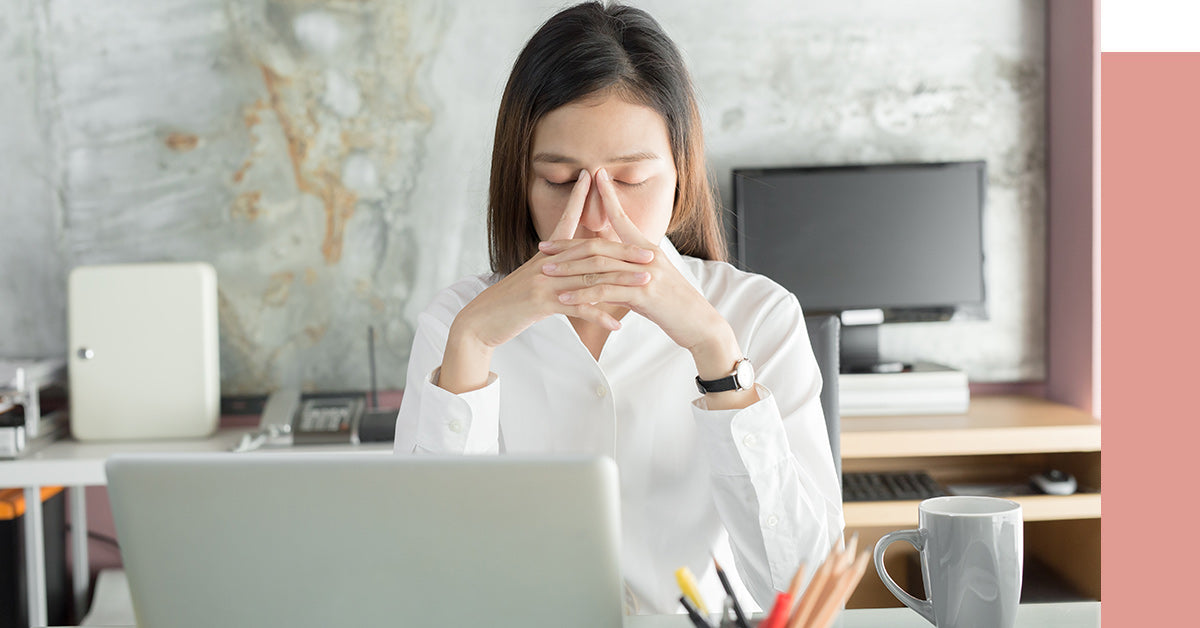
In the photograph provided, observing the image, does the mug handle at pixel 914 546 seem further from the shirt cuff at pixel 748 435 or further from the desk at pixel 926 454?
the desk at pixel 926 454

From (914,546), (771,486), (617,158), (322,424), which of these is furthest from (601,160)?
(322,424)

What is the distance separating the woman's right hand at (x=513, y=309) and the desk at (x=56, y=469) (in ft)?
3.56

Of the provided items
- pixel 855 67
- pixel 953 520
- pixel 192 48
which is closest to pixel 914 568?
pixel 855 67

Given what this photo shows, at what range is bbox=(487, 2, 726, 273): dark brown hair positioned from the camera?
1172mm

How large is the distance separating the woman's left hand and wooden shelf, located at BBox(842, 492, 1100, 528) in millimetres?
1365

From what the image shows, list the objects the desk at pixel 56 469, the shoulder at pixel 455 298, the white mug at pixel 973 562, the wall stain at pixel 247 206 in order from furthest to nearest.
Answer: the wall stain at pixel 247 206
the desk at pixel 56 469
the shoulder at pixel 455 298
the white mug at pixel 973 562

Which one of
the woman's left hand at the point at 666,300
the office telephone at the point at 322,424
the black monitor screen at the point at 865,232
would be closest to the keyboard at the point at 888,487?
the black monitor screen at the point at 865,232

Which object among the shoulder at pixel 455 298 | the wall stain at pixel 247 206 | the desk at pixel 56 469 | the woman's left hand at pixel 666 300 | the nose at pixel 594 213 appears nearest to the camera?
the woman's left hand at pixel 666 300

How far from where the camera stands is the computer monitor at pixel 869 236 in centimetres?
261

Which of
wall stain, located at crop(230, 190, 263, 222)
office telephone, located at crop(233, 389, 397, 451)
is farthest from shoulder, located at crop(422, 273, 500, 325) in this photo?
wall stain, located at crop(230, 190, 263, 222)

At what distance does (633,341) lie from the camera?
1284mm

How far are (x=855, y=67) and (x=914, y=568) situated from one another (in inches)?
57.1

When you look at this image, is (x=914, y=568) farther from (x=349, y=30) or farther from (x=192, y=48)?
(x=192, y=48)

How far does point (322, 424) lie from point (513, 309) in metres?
1.45
